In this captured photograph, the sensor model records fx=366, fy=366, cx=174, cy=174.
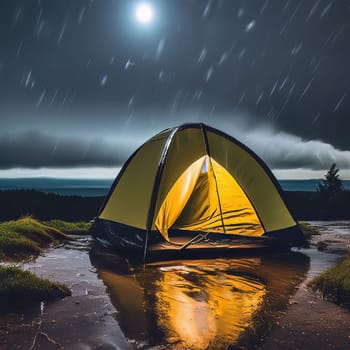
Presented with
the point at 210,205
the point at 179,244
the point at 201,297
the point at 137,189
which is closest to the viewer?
the point at 201,297

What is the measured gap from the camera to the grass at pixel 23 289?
481cm

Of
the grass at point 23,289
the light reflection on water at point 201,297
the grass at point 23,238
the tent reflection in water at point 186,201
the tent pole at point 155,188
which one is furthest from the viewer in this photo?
the tent reflection in water at point 186,201

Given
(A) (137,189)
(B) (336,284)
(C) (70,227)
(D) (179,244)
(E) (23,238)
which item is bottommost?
(C) (70,227)

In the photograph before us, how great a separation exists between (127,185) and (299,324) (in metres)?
6.43

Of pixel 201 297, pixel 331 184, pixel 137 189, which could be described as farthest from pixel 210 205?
pixel 331 184

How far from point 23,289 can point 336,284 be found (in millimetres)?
4457

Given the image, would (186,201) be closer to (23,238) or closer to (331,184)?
(23,238)

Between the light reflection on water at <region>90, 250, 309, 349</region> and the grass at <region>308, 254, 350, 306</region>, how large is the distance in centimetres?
47

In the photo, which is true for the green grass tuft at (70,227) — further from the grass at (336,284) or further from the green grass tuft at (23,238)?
the grass at (336,284)

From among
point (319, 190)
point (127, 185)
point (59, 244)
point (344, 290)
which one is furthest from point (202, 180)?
point (319, 190)

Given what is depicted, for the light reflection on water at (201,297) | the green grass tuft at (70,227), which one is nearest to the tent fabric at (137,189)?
the light reflection on water at (201,297)

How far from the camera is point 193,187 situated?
10977 mm

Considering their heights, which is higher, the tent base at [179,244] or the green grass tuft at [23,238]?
the tent base at [179,244]

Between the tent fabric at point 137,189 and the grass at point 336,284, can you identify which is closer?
the grass at point 336,284
